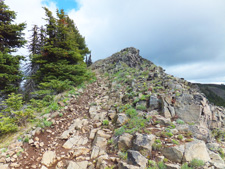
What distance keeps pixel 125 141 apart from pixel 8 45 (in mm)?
13453

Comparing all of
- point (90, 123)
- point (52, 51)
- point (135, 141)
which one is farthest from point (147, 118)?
point (52, 51)

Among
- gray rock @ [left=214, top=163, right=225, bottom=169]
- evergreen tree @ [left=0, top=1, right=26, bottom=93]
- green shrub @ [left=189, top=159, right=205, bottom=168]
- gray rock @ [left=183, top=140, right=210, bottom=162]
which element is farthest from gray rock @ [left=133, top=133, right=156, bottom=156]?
evergreen tree @ [left=0, top=1, right=26, bottom=93]

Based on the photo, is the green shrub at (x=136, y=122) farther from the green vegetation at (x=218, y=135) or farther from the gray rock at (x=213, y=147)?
the green vegetation at (x=218, y=135)

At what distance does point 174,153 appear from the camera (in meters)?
4.16

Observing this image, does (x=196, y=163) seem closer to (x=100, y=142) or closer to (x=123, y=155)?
(x=123, y=155)

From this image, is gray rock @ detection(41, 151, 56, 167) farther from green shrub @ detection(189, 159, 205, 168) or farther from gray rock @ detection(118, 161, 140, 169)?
green shrub @ detection(189, 159, 205, 168)

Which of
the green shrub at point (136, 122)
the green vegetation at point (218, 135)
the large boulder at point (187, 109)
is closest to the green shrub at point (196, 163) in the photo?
the green shrub at point (136, 122)

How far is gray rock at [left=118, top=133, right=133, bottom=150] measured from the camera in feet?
16.3

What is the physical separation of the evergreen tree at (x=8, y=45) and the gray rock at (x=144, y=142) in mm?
10977

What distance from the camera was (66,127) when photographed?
699cm

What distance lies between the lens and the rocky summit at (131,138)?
420 cm

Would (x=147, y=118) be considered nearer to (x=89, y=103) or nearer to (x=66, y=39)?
(x=89, y=103)

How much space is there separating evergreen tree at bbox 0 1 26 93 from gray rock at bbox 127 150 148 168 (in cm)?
1096

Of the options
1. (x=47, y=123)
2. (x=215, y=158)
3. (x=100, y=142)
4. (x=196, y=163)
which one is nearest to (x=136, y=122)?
(x=100, y=142)
